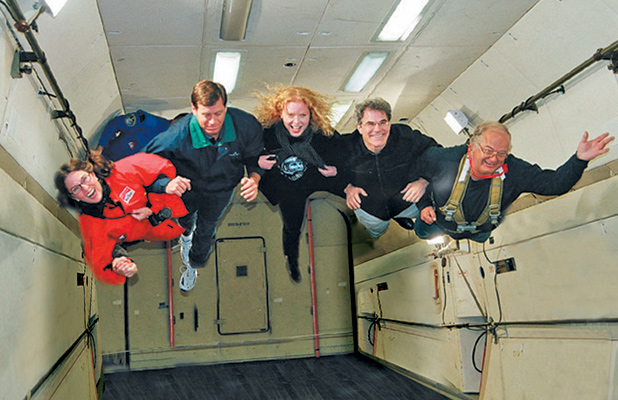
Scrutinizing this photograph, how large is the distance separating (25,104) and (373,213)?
2.71 meters

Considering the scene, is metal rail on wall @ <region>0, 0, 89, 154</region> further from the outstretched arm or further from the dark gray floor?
the dark gray floor

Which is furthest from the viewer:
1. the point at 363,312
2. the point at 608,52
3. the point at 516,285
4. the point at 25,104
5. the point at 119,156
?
the point at 363,312

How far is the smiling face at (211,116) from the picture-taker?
398 cm

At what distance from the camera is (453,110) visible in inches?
203

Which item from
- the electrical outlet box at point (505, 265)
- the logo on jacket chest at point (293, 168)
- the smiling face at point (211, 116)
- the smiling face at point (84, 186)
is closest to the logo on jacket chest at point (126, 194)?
the smiling face at point (84, 186)

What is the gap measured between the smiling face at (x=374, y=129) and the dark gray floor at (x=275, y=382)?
3851 mm

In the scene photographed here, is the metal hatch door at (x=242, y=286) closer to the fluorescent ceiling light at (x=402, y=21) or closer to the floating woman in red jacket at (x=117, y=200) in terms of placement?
the floating woman in red jacket at (x=117, y=200)

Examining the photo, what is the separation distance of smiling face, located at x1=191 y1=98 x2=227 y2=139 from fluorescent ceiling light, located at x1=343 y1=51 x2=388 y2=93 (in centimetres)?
157

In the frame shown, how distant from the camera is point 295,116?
427 cm

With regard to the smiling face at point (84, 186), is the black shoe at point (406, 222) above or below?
below

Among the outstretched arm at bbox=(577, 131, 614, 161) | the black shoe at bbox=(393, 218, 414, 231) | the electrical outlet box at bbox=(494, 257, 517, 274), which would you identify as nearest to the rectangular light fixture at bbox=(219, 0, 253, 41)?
the black shoe at bbox=(393, 218, 414, 231)

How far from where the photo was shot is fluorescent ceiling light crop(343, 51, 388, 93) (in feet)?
16.5

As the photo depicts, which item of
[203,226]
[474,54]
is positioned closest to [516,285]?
[474,54]

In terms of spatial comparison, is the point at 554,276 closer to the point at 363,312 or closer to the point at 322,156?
the point at 322,156
